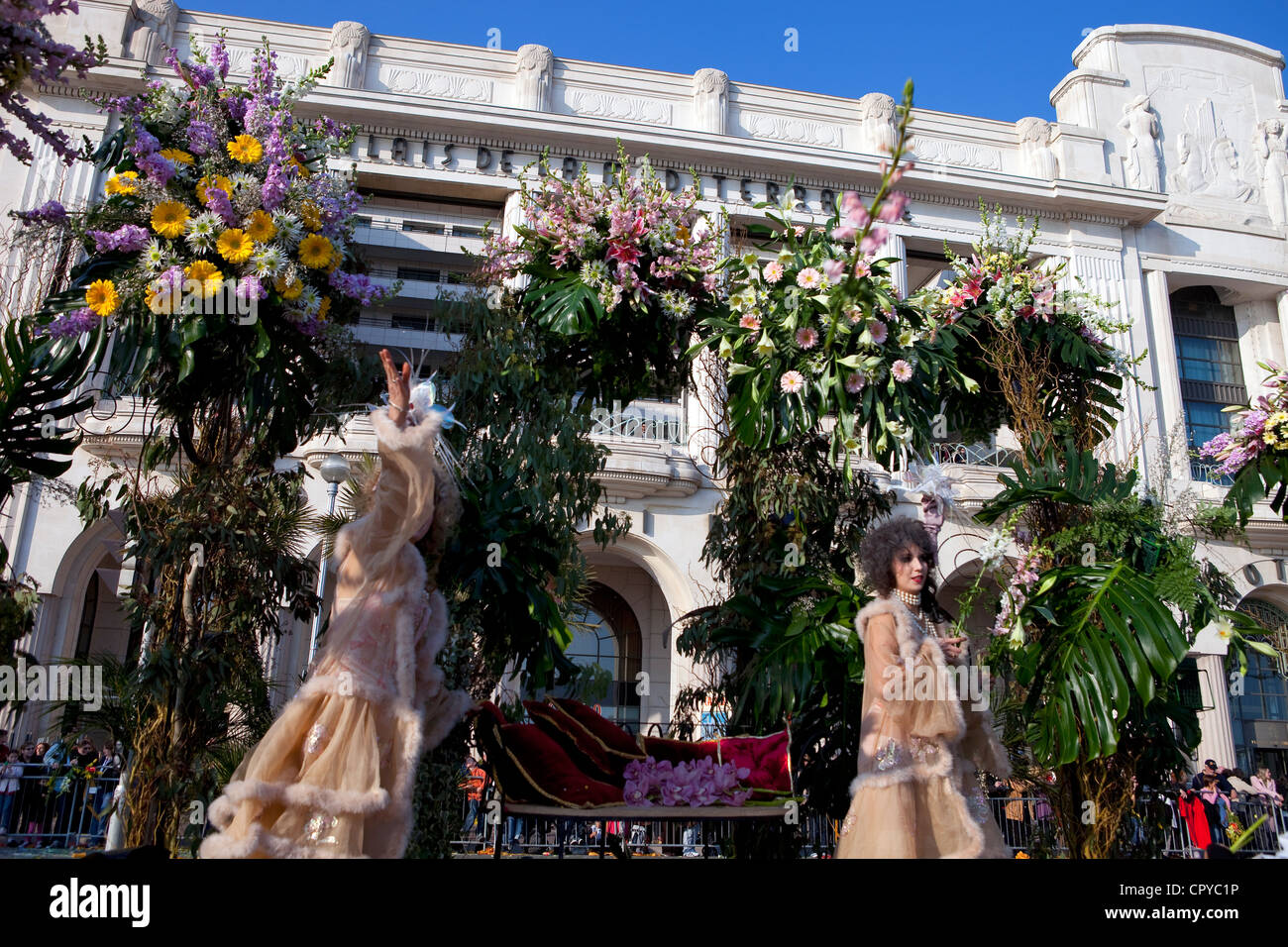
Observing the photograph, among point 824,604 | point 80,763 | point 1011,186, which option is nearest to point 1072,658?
point 824,604

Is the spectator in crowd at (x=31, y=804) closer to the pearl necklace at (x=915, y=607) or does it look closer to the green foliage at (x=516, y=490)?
the green foliage at (x=516, y=490)

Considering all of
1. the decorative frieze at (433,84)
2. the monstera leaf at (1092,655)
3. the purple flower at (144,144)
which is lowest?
the monstera leaf at (1092,655)

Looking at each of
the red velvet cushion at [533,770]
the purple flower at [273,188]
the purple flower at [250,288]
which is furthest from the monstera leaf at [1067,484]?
the purple flower at [273,188]

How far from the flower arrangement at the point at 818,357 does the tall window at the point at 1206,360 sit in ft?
55.2

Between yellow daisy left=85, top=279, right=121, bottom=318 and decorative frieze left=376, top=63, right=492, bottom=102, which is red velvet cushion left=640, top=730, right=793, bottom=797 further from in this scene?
decorative frieze left=376, top=63, right=492, bottom=102

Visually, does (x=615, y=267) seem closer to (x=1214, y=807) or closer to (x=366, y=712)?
(x=366, y=712)

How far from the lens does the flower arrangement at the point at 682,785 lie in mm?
4762

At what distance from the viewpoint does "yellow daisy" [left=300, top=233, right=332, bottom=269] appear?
15.7 ft

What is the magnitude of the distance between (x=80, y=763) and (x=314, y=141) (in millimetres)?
7995

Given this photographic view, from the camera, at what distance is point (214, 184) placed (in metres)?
4.73

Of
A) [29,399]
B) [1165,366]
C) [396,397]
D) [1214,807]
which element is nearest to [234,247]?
[29,399]

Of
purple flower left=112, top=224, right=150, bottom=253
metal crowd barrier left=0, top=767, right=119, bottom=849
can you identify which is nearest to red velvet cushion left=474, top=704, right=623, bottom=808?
purple flower left=112, top=224, right=150, bottom=253

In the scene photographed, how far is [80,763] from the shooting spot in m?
9.82

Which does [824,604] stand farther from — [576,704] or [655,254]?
[655,254]
